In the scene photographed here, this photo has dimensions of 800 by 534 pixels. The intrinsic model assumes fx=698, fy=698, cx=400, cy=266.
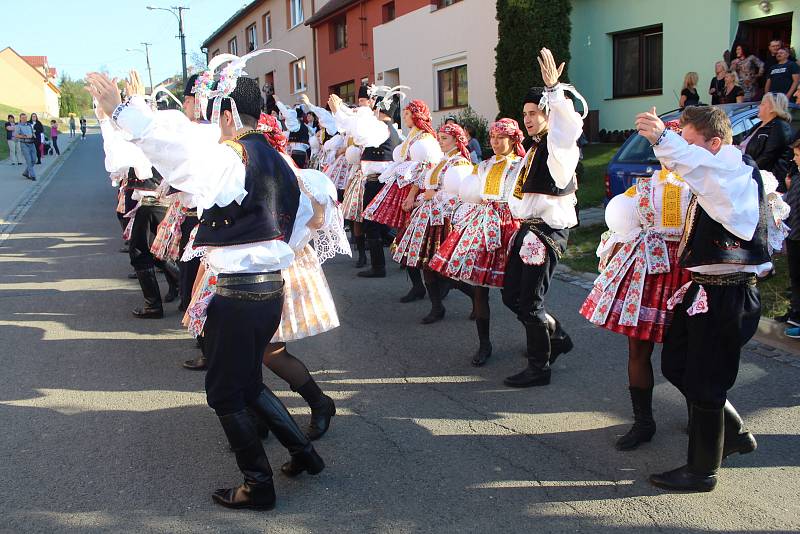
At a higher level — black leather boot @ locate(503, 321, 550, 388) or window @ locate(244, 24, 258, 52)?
window @ locate(244, 24, 258, 52)

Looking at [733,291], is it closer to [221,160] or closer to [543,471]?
[543,471]

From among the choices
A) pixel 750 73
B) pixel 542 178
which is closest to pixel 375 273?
pixel 542 178

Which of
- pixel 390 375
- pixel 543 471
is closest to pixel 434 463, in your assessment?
pixel 543 471

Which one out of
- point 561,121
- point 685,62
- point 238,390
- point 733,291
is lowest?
point 238,390

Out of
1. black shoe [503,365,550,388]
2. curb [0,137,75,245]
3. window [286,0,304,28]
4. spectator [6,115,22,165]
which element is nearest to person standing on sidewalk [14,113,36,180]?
curb [0,137,75,245]

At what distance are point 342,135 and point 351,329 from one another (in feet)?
15.7

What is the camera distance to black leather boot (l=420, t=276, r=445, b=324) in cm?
653

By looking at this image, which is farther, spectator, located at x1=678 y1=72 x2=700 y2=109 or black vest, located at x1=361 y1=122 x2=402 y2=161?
spectator, located at x1=678 y1=72 x2=700 y2=109

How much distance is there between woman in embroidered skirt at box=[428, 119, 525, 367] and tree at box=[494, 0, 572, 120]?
33.7ft

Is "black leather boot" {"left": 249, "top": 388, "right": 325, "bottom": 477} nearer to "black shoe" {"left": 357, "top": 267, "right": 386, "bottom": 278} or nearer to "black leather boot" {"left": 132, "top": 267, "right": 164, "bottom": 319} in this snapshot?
"black leather boot" {"left": 132, "top": 267, "right": 164, "bottom": 319}

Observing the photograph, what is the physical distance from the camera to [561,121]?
A: 417cm

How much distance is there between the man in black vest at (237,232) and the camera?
2.76 m

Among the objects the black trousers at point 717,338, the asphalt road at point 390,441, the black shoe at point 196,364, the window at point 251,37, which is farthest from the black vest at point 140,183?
the window at point 251,37

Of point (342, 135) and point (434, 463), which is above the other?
point (342, 135)
